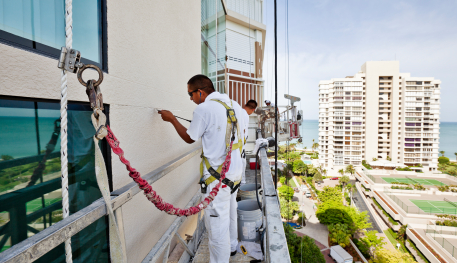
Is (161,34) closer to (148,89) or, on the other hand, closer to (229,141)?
(148,89)

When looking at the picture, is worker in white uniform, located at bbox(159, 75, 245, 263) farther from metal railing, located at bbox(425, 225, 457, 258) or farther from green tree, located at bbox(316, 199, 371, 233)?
metal railing, located at bbox(425, 225, 457, 258)

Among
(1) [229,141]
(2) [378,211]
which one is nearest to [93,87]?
(1) [229,141]

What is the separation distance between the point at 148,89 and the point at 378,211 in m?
37.6

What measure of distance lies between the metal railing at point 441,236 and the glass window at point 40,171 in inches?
1113

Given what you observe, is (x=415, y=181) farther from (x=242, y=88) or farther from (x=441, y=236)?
(x=242, y=88)

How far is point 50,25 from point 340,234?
2608 centimetres

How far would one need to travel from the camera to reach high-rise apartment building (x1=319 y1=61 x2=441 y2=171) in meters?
51.0

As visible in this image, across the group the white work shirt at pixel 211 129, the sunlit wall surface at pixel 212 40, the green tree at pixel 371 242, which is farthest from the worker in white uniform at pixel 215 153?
the green tree at pixel 371 242

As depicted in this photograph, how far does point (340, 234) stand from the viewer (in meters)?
21.5

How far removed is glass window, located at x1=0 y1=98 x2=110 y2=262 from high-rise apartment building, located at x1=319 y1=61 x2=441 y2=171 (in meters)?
59.0

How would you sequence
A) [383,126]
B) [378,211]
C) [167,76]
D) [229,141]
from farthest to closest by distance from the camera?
1. [383,126]
2. [378,211]
3. [167,76]
4. [229,141]

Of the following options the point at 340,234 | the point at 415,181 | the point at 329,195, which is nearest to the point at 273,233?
the point at 340,234

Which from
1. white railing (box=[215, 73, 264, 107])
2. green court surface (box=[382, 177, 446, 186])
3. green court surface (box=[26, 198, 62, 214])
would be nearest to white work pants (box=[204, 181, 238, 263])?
green court surface (box=[26, 198, 62, 214])

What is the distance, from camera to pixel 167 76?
2.44 metres
